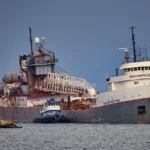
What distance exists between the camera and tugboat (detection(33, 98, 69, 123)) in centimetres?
10705

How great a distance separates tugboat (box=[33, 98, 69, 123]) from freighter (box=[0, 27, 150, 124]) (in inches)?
37.7

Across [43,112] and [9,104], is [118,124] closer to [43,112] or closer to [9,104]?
[43,112]

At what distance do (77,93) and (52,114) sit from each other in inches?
645

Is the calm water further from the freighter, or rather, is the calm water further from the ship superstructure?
the ship superstructure

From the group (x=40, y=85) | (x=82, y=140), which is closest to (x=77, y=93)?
(x=40, y=85)

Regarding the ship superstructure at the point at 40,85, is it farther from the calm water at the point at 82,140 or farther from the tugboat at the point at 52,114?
the calm water at the point at 82,140

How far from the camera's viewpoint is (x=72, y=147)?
2322 inches

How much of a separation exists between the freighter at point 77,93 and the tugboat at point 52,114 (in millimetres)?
A: 958

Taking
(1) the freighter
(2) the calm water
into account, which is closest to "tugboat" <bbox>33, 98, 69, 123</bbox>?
(1) the freighter

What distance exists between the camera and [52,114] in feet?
354

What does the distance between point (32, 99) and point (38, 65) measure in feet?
18.1

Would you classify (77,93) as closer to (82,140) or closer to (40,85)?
(40,85)

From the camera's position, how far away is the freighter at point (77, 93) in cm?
8981

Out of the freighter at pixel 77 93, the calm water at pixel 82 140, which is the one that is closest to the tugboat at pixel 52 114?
the freighter at pixel 77 93
